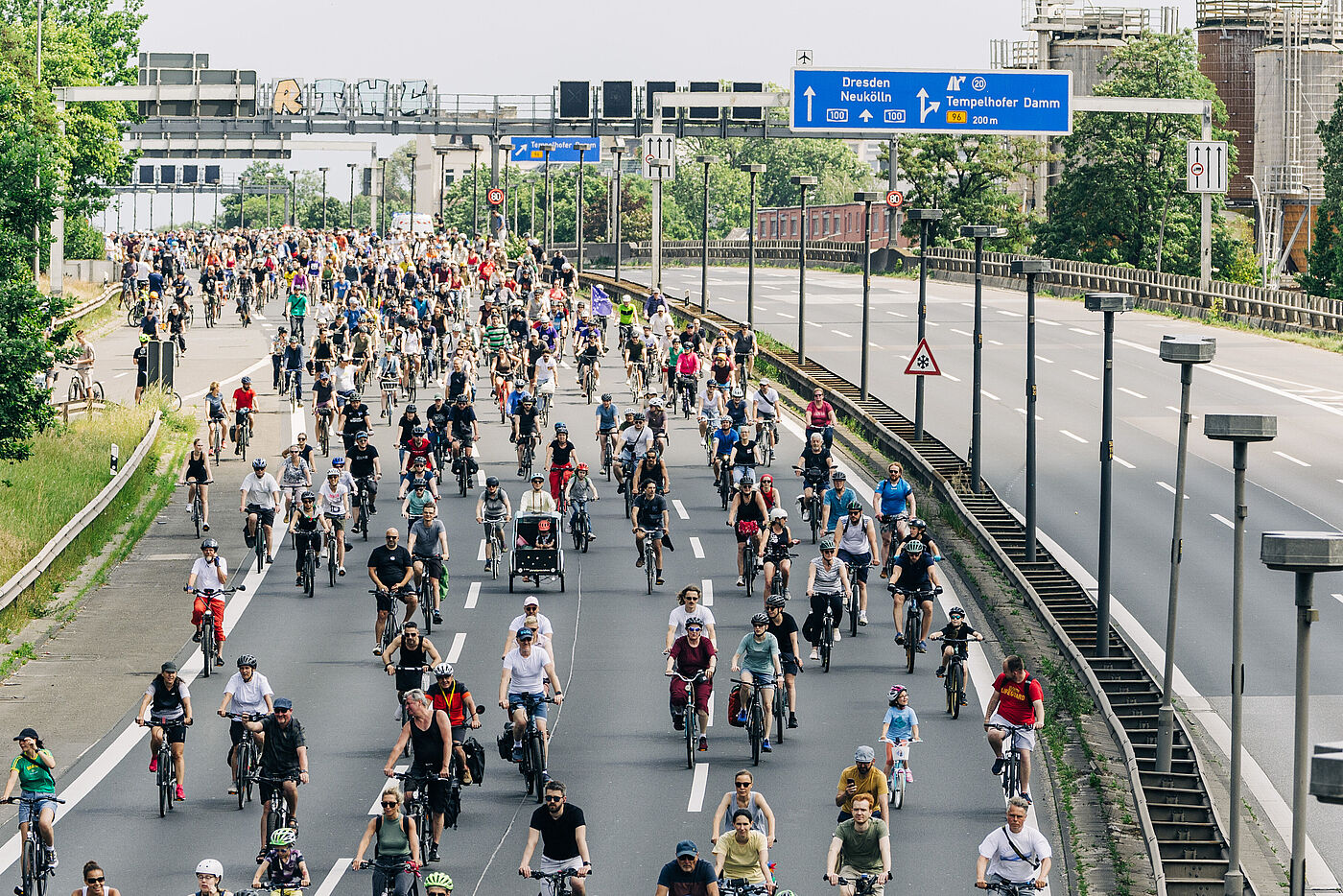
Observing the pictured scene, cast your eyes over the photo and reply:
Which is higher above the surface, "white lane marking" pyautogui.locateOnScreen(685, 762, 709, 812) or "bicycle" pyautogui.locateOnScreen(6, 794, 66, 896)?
"bicycle" pyautogui.locateOnScreen(6, 794, 66, 896)

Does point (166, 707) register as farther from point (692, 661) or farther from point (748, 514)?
point (748, 514)

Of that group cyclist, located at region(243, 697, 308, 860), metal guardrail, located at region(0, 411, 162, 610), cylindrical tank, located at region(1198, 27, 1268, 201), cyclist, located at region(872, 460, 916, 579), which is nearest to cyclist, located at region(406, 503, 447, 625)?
metal guardrail, located at region(0, 411, 162, 610)

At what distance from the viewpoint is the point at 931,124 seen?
2122 inches

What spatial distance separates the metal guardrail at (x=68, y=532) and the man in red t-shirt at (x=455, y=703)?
417 inches

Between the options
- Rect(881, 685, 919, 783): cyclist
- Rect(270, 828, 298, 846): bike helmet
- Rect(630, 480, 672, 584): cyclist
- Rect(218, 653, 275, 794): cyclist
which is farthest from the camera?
Rect(630, 480, 672, 584): cyclist

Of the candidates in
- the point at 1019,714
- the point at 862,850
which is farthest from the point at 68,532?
the point at 862,850

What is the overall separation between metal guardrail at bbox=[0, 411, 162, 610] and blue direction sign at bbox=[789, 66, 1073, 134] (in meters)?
22.7

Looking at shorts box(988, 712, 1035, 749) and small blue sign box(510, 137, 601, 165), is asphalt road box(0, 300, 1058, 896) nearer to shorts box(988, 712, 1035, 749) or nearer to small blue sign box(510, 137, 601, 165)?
shorts box(988, 712, 1035, 749)

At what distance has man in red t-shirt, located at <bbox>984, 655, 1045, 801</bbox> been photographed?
1888 centimetres

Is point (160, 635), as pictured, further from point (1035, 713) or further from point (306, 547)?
point (1035, 713)

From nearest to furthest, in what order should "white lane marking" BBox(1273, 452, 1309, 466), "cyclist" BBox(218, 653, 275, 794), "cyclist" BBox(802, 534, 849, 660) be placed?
1. "cyclist" BBox(218, 653, 275, 794)
2. "cyclist" BBox(802, 534, 849, 660)
3. "white lane marking" BBox(1273, 452, 1309, 466)

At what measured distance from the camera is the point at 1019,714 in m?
18.9

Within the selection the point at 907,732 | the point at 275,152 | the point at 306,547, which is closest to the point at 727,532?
the point at 306,547

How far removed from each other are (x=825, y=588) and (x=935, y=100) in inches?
1280
